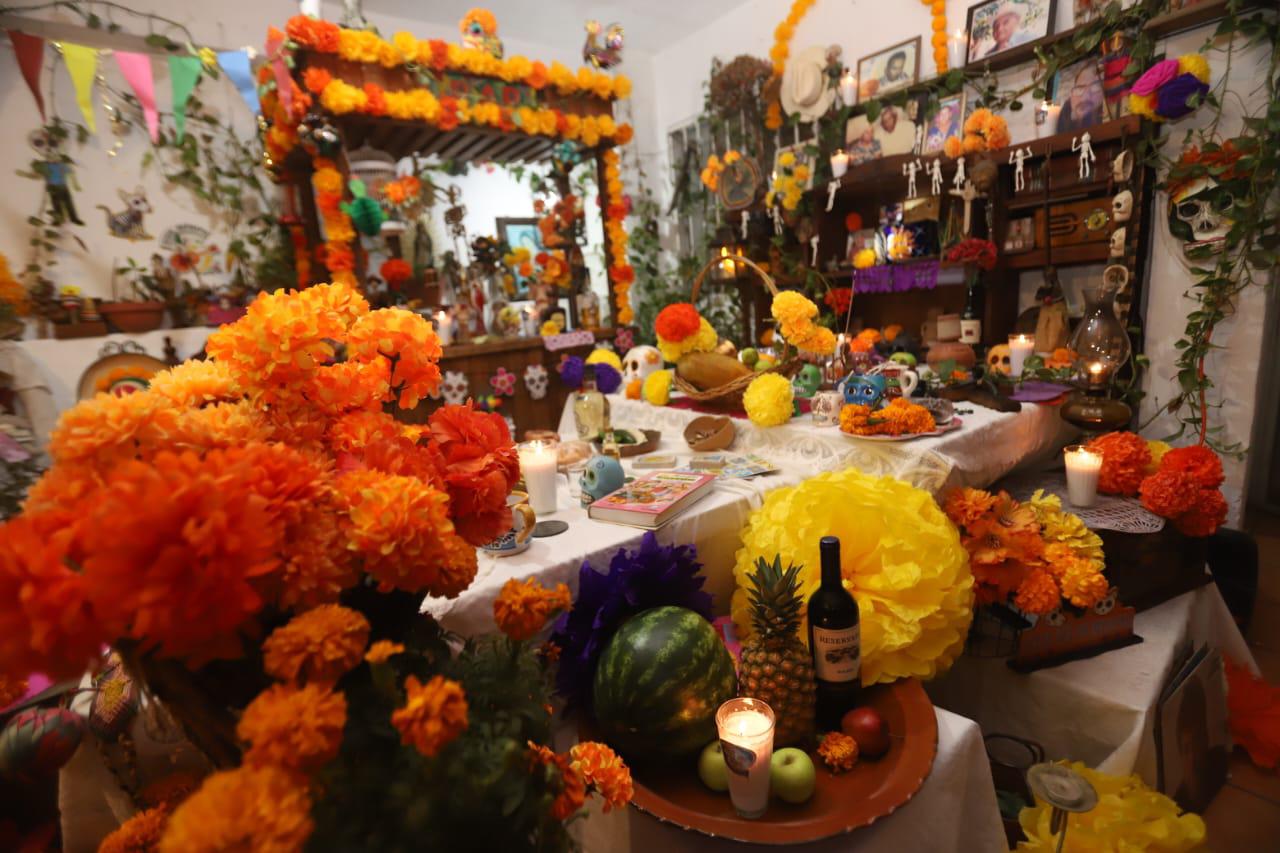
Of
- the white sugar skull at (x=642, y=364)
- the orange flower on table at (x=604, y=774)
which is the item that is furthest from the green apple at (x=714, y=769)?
the white sugar skull at (x=642, y=364)

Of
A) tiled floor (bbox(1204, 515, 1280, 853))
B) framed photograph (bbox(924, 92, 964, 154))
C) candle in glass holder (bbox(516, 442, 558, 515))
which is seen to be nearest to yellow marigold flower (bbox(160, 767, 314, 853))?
candle in glass holder (bbox(516, 442, 558, 515))

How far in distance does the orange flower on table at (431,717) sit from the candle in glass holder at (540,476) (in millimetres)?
892

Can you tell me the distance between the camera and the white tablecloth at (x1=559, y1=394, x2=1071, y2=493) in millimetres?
1504

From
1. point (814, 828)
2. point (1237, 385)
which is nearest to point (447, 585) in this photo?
point (814, 828)

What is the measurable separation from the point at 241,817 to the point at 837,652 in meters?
0.82

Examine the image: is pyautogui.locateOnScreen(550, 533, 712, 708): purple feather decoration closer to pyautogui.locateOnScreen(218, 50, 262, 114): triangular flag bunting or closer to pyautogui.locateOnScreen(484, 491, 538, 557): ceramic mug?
pyautogui.locateOnScreen(484, 491, 538, 557): ceramic mug

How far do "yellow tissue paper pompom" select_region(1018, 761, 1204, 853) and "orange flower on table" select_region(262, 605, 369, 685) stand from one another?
4.41 feet

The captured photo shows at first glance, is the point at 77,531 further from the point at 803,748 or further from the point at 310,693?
the point at 803,748

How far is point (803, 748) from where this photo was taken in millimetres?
929

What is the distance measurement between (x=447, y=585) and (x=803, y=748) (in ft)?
2.22

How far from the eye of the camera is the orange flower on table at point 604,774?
0.61m

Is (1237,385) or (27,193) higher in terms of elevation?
(27,193)

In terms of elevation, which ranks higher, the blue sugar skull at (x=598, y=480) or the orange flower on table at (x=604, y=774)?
the blue sugar skull at (x=598, y=480)

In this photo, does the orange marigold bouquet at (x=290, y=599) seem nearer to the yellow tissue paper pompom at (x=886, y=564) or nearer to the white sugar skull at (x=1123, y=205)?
the yellow tissue paper pompom at (x=886, y=564)
